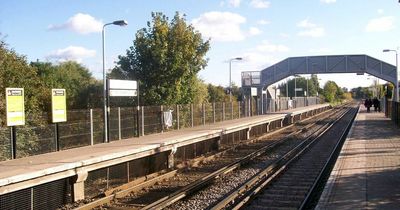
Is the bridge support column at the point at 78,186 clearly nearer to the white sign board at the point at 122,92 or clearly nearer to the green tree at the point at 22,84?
the green tree at the point at 22,84

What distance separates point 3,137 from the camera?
1391cm

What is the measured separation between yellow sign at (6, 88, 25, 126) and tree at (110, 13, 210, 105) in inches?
754

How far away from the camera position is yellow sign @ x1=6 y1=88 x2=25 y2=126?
13148 mm

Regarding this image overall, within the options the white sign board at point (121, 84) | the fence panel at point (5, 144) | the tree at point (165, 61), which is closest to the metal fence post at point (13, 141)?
the fence panel at point (5, 144)

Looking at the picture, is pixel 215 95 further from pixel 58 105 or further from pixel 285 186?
pixel 285 186

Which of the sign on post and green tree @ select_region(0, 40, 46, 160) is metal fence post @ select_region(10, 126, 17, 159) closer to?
green tree @ select_region(0, 40, 46, 160)

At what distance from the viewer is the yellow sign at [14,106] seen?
1315cm

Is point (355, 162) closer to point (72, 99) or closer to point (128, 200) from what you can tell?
point (128, 200)

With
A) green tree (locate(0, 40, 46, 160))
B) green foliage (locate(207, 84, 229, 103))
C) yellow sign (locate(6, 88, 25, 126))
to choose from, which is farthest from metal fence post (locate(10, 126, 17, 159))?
green foliage (locate(207, 84, 229, 103))

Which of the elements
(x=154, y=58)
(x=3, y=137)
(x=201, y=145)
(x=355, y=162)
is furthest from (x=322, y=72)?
(x=3, y=137)

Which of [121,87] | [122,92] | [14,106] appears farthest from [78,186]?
[122,92]

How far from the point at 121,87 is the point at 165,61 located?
11992mm

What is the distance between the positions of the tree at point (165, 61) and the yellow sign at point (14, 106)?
19.2 m

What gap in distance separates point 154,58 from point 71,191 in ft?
70.0
